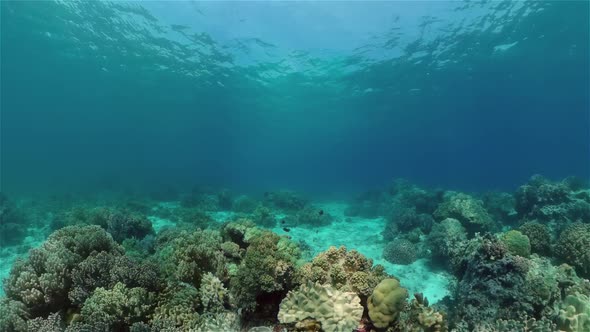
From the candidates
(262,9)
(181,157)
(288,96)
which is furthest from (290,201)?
(181,157)

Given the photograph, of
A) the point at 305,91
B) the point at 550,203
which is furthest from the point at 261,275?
the point at 305,91

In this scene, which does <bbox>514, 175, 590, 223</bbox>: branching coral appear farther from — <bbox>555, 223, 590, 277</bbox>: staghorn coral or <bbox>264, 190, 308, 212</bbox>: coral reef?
<bbox>264, 190, 308, 212</bbox>: coral reef

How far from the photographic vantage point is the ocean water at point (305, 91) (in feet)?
47.8

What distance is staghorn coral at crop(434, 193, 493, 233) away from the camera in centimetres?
1509

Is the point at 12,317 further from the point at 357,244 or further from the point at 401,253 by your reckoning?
the point at 357,244

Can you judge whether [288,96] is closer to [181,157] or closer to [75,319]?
[75,319]

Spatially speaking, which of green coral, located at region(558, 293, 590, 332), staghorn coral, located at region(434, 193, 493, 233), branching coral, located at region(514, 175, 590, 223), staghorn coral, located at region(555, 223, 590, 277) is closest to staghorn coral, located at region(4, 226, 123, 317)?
green coral, located at region(558, 293, 590, 332)

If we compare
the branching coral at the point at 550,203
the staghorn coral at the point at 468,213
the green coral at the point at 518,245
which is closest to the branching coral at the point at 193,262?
the green coral at the point at 518,245

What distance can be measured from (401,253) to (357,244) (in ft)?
11.3

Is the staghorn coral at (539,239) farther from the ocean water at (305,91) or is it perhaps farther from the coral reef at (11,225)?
the coral reef at (11,225)

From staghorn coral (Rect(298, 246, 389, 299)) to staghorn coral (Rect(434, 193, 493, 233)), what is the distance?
11723 millimetres

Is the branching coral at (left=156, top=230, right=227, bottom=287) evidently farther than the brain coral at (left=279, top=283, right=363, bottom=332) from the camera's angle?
Yes

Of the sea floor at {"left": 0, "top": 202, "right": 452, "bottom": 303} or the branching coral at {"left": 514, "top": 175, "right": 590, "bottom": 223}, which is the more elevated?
the branching coral at {"left": 514, "top": 175, "right": 590, "bottom": 223}

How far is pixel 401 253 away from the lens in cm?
1392
